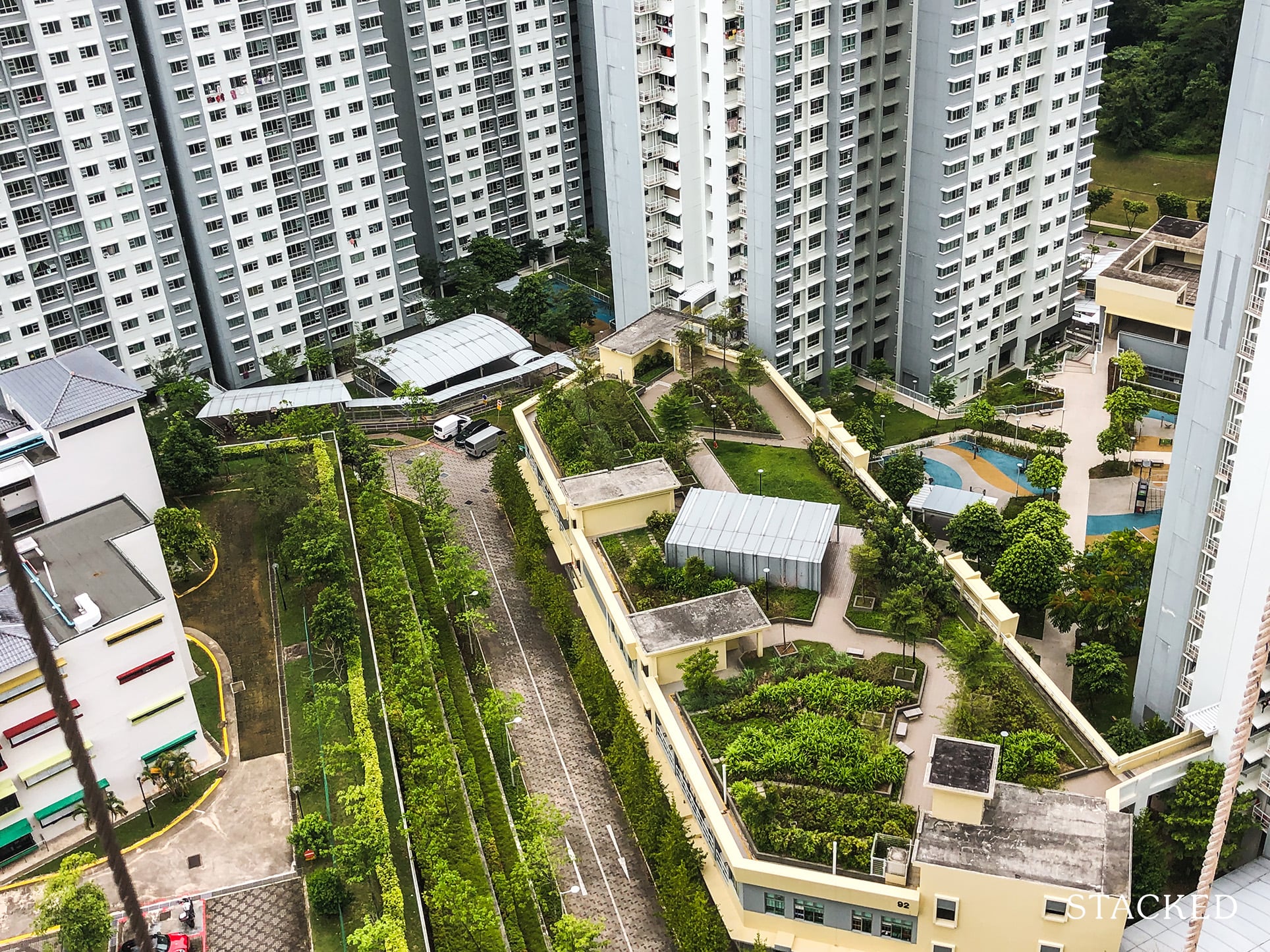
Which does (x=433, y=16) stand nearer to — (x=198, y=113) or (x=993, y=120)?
(x=198, y=113)

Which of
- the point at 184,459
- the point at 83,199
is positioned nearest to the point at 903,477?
the point at 184,459

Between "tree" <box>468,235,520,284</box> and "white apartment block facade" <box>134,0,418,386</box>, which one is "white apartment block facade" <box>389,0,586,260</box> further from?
"white apartment block facade" <box>134,0,418,386</box>

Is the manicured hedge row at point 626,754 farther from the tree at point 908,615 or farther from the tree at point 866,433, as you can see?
the tree at point 866,433

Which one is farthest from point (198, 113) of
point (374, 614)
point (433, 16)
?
point (374, 614)

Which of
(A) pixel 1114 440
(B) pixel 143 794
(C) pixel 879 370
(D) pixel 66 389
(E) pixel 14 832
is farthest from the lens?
(C) pixel 879 370

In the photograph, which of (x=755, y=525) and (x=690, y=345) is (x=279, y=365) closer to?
(x=690, y=345)

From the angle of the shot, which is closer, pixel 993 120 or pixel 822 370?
pixel 993 120

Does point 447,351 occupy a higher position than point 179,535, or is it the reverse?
point 179,535

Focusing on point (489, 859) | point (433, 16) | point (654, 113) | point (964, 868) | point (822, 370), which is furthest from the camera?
point (433, 16)
